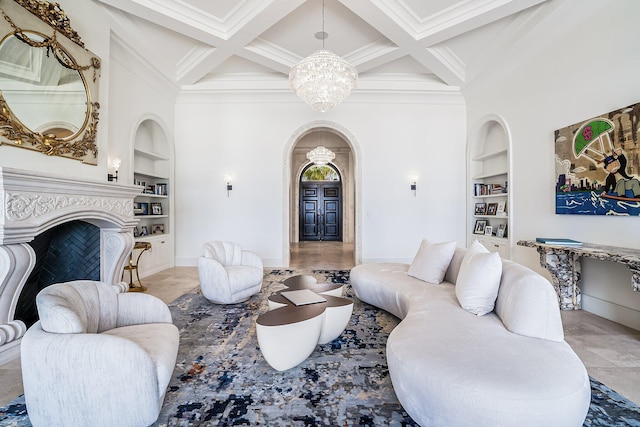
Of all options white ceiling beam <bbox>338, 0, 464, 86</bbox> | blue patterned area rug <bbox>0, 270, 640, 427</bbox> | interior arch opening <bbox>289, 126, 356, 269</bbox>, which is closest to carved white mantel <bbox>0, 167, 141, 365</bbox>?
blue patterned area rug <bbox>0, 270, 640, 427</bbox>

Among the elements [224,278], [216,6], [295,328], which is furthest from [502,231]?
[216,6]

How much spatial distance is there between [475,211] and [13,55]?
7428 mm

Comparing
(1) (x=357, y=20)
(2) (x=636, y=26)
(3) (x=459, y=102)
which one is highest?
(1) (x=357, y=20)

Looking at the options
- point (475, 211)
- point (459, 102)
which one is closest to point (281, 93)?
point (459, 102)

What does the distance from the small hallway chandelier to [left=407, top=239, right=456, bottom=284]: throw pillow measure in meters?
2.43

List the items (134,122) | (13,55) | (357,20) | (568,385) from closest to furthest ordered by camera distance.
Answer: (568,385) → (13,55) → (357,20) → (134,122)

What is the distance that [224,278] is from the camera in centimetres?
361

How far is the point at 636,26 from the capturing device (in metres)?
3.04

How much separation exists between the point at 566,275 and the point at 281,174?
17.1 ft

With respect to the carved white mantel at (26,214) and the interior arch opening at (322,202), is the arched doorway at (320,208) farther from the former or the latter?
the carved white mantel at (26,214)

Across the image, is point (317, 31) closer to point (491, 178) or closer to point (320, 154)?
point (320, 154)

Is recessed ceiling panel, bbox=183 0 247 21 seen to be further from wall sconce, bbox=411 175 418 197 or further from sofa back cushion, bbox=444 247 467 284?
wall sconce, bbox=411 175 418 197

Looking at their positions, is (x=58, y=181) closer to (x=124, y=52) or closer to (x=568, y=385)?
(x=124, y=52)

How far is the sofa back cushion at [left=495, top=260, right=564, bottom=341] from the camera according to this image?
1841 millimetres
